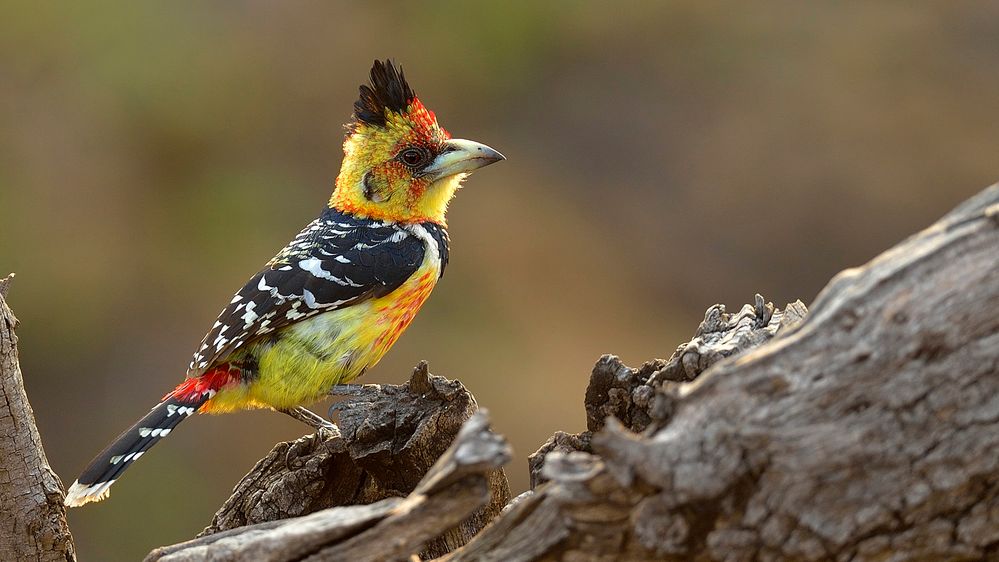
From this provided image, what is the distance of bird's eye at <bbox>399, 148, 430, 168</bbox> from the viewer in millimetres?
4918

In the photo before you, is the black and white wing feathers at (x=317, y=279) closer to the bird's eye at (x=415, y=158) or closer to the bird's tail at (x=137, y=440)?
the bird's tail at (x=137, y=440)

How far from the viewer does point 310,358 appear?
14.2ft

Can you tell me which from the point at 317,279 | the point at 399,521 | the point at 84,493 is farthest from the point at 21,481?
the point at 317,279

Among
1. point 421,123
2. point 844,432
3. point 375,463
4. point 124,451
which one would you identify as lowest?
point 844,432

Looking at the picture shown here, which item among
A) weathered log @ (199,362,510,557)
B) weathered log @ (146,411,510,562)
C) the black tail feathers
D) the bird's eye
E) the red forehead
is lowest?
weathered log @ (146,411,510,562)

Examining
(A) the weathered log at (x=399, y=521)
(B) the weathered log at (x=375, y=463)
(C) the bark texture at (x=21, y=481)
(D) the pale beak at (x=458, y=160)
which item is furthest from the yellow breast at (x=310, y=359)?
(A) the weathered log at (x=399, y=521)

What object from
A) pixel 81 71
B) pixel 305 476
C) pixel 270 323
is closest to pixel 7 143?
pixel 81 71

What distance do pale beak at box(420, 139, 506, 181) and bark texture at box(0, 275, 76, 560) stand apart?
217cm

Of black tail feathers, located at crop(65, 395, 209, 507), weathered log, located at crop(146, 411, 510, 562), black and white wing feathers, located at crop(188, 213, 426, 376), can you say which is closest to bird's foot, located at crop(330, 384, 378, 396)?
black and white wing feathers, located at crop(188, 213, 426, 376)

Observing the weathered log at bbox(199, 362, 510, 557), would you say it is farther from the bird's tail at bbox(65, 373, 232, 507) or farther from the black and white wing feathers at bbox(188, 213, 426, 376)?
the black and white wing feathers at bbox(188, 213, 426, 376)

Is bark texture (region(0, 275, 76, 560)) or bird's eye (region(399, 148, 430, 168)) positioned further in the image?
bird's eye (region(399, 148, 430, 168))

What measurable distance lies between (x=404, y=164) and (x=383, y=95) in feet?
→ 1.06

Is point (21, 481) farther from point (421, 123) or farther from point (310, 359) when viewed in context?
point (421, 123)

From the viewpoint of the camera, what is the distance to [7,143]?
27.7 ft
